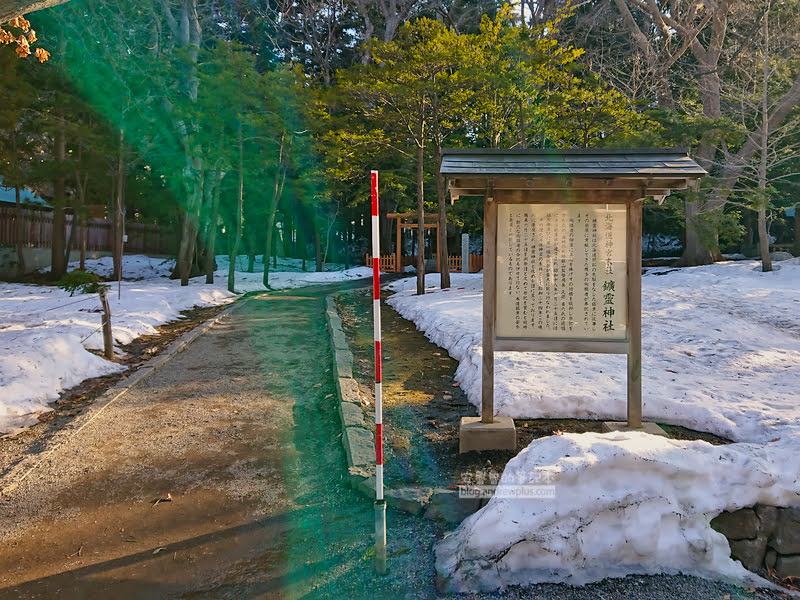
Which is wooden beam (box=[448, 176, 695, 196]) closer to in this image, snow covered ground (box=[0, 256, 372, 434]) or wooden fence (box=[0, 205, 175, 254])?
snow covered ground (box=[0, 256, 372, 434])

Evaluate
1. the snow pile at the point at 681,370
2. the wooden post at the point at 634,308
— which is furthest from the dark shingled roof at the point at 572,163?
the snow pile at the point at 681,370

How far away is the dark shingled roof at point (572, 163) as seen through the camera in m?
4.58

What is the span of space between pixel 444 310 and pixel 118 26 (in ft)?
56.5

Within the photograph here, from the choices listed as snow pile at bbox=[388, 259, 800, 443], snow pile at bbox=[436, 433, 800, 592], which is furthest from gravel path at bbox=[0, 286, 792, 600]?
snow pile at bbox=[388, 259, 800, 443]

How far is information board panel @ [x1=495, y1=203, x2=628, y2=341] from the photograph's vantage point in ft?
16.3

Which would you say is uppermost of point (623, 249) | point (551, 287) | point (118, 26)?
point (118, 26)

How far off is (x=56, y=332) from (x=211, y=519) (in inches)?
236

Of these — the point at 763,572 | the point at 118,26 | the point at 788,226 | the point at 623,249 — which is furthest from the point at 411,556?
the point at 788,226

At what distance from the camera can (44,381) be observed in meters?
6.80

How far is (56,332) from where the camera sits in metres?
8.48

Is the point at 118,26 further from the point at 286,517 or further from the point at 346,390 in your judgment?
the point at 286,517

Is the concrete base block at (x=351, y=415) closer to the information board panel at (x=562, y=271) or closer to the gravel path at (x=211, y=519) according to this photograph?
the gravel path at (x=211, y=519)

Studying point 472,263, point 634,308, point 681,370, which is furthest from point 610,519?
point 472,263

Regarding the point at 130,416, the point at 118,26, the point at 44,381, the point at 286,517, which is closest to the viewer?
the point at 286,517
